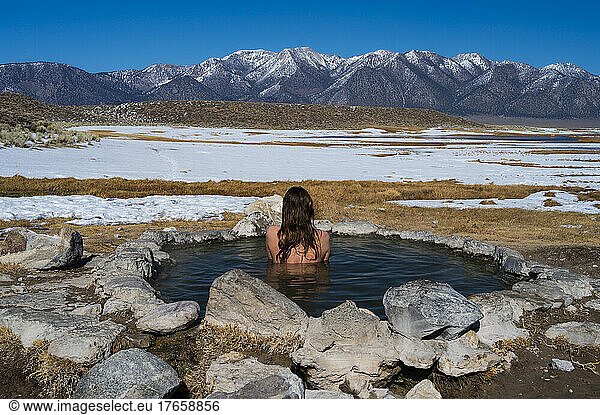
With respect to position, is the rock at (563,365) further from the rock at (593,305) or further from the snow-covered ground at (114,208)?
the snow-covered ground at (114,208)

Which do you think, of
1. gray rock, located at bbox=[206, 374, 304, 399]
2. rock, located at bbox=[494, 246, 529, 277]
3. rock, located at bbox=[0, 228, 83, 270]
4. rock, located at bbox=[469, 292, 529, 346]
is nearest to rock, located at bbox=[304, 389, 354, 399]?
gray rock, located at bbox=[206, 374, 304, 399]

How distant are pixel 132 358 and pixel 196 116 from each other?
130725 millimetres

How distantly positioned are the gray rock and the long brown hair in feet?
11.8

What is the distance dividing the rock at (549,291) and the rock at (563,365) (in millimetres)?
1784

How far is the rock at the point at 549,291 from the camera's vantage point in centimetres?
709

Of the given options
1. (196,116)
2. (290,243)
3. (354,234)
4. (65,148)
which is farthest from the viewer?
(196,116)

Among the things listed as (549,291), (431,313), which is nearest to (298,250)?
(431,313)

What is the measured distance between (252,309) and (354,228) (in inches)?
278

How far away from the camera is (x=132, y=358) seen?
189 inches

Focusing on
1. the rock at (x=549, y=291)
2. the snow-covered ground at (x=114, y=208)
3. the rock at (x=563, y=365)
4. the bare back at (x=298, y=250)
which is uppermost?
the bare back at (x=298, y=250)

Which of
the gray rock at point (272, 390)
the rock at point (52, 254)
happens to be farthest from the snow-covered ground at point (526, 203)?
the gray rock at point (272, 390)

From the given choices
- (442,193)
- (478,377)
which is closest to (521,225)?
(442,193)

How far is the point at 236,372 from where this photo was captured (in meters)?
5.21
